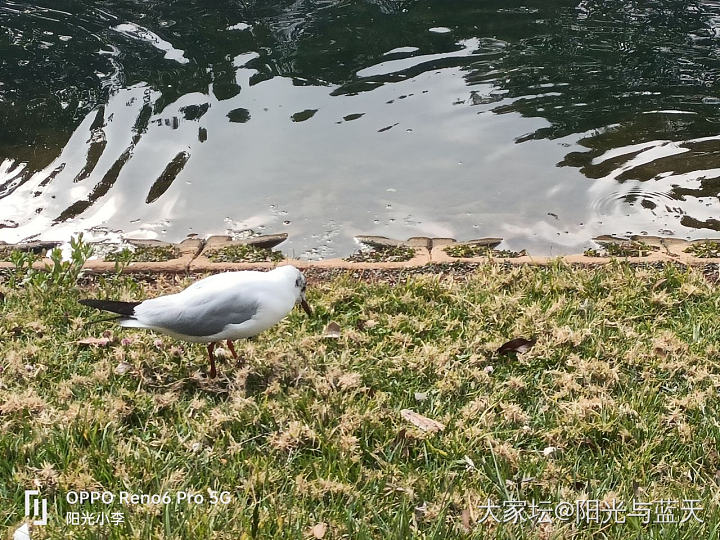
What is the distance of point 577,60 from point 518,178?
9.83ft

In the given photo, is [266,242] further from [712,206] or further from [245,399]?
[712,206]

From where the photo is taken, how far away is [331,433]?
283cm

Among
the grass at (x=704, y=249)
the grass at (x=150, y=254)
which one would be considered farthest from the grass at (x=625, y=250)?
the grass at (x=150, y=254)

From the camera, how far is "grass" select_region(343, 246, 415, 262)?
4.68 meters

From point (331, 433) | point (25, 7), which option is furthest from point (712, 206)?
point (25, 7)

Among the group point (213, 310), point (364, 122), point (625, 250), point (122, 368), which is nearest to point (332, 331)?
point (213, 310)

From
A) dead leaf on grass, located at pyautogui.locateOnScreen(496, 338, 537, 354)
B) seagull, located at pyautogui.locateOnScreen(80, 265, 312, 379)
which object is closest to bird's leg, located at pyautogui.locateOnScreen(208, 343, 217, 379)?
seagull, located at pyautogui.locateOnScreen(80, 265, 312, 379)

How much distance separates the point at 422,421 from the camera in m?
2.93

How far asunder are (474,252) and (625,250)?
98 cm

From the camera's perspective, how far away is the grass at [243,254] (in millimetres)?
4625

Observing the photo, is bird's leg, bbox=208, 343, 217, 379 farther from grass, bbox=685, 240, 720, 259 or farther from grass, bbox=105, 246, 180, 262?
grass, bbox=685, 240, 720, 259

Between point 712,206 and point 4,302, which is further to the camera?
point 712,206

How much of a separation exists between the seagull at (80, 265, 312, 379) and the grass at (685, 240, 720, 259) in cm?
286

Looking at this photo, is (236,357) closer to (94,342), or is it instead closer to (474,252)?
(94,342)
